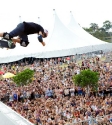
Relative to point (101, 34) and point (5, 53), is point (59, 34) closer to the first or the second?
point (5, 53)

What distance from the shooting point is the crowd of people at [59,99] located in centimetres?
1353

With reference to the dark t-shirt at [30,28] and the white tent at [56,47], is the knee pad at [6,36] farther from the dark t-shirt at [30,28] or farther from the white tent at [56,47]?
the white tent at [56,47]

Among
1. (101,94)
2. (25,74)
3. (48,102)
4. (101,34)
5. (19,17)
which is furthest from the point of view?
(101,34)

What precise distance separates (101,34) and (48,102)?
75.5 meters

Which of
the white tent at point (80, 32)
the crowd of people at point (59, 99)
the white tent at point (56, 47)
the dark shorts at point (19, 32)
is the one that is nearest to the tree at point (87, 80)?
the crowd of people at point (59, 99)

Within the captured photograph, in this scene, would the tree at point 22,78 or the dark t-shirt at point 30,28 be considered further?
the tree at point 22,78

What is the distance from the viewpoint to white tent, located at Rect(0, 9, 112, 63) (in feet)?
102

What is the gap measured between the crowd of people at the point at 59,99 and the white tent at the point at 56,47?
4.80m

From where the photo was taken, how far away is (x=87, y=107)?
14617 millimetres

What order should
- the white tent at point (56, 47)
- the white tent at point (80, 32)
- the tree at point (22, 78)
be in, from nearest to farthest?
the tree at point (22, 78) < the white tent at point (56, 47) < the white tent at point (80, 32)

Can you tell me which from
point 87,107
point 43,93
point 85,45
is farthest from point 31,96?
point 85,45

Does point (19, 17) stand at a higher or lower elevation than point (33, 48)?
higher

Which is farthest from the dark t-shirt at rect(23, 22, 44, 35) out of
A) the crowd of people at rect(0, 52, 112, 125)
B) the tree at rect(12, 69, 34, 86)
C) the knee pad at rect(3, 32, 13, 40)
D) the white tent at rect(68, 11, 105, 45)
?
the white tent at rect(68, 11, 105, 45)

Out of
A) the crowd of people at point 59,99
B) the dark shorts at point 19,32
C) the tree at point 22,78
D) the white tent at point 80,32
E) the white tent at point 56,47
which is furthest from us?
the white tent at point 80,32
